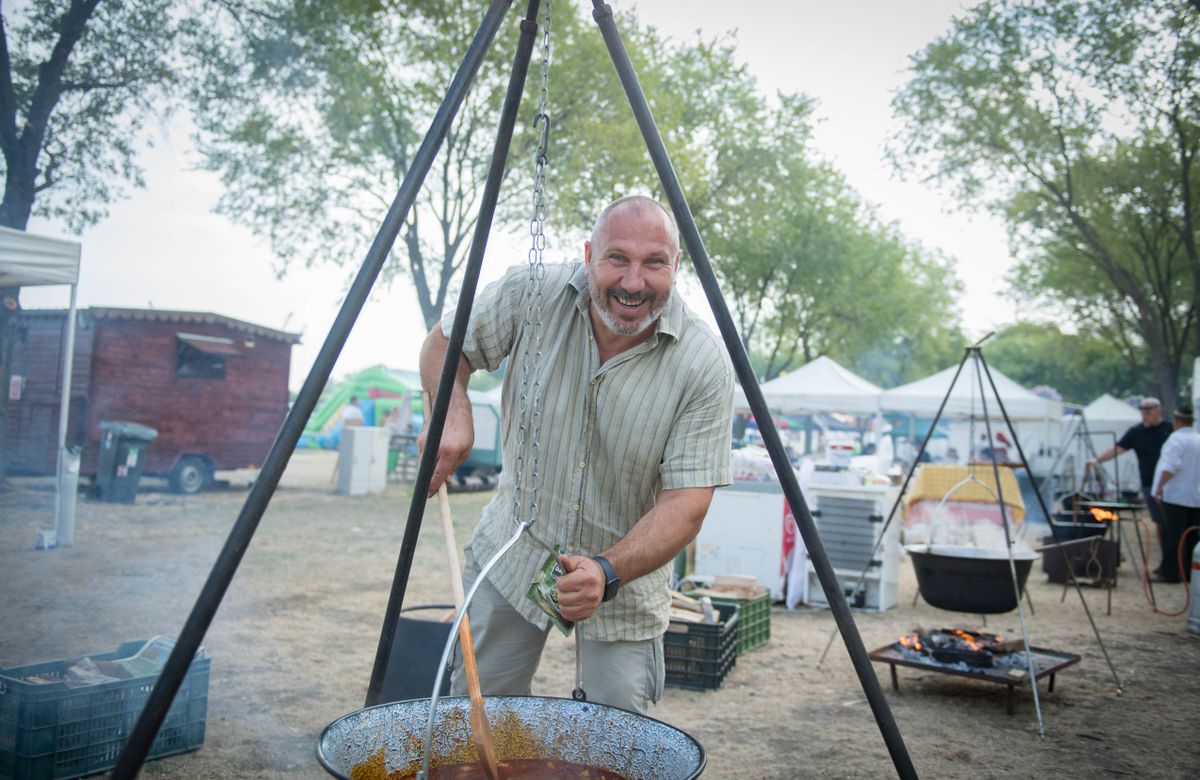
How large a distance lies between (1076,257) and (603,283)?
20660 mm

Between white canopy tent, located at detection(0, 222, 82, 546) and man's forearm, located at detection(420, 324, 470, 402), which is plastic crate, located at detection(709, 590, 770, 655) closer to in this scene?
man's forearm, located at detection(420, 324, 470, 402)

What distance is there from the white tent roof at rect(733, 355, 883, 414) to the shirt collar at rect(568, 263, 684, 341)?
1210 centimetres

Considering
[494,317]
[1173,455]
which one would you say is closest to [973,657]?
[494,317]

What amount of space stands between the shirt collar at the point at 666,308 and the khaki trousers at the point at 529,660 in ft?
3.01

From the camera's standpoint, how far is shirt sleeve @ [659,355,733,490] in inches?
95.9

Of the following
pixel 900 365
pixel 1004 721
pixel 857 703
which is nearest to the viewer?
pixel 1004 721

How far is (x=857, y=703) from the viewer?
5297 mm

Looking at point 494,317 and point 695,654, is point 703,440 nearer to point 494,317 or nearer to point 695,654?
point 494,317

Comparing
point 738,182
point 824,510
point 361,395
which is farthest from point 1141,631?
point 361,395

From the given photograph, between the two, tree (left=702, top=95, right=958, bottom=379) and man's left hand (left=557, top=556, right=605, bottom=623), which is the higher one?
tree (left=702, top=95, right=958, bottom=379)

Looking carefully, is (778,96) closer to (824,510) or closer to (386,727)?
(824,510)

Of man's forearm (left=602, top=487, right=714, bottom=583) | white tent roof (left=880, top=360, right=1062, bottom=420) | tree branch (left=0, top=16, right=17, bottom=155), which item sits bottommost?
man's forearm (left=602, top=487, right=714, bottom=583)

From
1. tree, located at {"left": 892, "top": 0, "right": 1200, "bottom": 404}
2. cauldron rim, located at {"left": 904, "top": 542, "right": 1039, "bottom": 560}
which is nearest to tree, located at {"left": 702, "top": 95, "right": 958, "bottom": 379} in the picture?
tree, located at {"left": 892, "top": 0, "right": 1200, "bottom": 404}

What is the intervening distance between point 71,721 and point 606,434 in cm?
256
